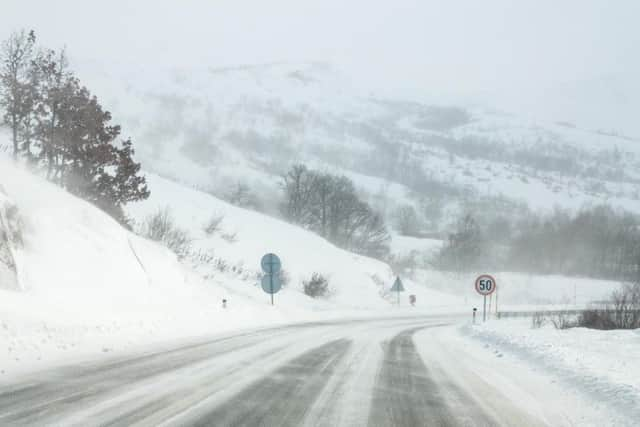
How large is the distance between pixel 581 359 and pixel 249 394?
22.5 feet

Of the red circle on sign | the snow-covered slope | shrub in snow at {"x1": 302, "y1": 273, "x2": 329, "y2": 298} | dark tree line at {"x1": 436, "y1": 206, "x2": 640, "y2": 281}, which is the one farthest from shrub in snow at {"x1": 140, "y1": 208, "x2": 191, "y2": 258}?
dark tree line at {"x1": 436, "y1": 206, "x2": 640, "y2": 281}

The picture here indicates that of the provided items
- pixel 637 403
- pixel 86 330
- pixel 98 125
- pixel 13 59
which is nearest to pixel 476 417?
pixel 637 403

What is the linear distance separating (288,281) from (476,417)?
34496 millimetres

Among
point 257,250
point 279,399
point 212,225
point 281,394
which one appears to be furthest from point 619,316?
point 212,225

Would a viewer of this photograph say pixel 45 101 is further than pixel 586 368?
Yes

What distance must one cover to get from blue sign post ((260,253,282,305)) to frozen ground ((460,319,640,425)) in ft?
32.9

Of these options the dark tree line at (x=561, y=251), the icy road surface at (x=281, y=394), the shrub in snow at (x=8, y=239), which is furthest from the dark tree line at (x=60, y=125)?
the dark tree line at (x=561, y=251)

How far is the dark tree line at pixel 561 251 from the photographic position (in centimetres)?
10088

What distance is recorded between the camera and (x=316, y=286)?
41.9 meters

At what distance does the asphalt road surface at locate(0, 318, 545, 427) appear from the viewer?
6520 mm

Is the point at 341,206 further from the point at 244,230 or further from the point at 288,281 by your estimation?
the point at 288,281

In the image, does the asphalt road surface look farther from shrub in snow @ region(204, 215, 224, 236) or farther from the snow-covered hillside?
shrub in snow @ region(204, 215, 224, 236)

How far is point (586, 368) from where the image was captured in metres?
10.4

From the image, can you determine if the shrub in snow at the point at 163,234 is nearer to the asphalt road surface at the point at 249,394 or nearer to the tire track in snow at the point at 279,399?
the asphalt road surface at the point at 249,394
